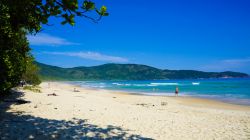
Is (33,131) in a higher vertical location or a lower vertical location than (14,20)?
lower

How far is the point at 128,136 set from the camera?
1019 cm

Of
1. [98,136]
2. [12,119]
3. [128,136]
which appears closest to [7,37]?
[12,119]

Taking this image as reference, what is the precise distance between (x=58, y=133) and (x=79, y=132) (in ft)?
2.57

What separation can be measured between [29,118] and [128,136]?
525 cm

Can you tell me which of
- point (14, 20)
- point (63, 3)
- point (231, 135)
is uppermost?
point (14, 20)

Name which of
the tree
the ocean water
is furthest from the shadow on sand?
the ocean water

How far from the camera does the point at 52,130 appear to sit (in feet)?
34.2

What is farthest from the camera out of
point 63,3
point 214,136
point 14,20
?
point 14,20

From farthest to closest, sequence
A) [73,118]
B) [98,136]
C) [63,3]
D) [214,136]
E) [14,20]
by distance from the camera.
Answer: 1. [73,118]
2. [14,20]
3. [214,136]
4. [98,136]
5. [63,3]

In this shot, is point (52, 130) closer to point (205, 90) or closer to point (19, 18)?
point (19, 18)

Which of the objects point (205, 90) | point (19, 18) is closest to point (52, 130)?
point (19, 18)

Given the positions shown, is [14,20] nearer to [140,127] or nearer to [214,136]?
[140,127]

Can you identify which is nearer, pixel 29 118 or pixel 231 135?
pixel 231 135

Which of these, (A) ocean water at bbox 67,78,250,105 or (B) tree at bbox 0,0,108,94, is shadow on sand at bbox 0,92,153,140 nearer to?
(B) tree at bbox 0,0,108,94
